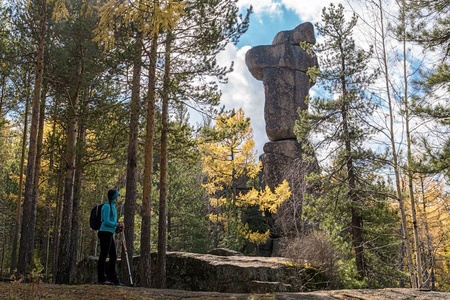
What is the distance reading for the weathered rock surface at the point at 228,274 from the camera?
8.65 metres

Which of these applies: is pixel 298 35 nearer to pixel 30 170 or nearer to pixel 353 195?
pixel 353 195

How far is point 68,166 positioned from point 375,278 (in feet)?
34.8

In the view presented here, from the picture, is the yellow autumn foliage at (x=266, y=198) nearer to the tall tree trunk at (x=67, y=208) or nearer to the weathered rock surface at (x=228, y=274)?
the weathered rock surface at (x=228, y=274)

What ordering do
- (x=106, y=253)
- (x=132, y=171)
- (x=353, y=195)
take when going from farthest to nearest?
(x=353, y=195)
(x=132, y=171)
(x=106, y=253)

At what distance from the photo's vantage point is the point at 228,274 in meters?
9.34

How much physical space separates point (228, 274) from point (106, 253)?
395 centimetres

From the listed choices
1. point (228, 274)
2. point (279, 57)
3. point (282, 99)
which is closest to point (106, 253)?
point (228, 274)

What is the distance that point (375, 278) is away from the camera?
1174cm

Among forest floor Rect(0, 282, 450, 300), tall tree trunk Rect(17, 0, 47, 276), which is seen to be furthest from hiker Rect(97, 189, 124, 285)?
tall tree trunk Rect(17, 0, 47, 276)

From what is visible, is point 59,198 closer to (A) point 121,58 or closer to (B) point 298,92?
(A) point 121,58

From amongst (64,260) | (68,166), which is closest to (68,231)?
(64,260)

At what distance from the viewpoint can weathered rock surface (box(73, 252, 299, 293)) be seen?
865cm

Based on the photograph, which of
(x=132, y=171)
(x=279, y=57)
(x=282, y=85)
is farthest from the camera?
(x=279, y=57)

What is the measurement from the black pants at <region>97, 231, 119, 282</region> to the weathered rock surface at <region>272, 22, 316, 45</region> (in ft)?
97.7
